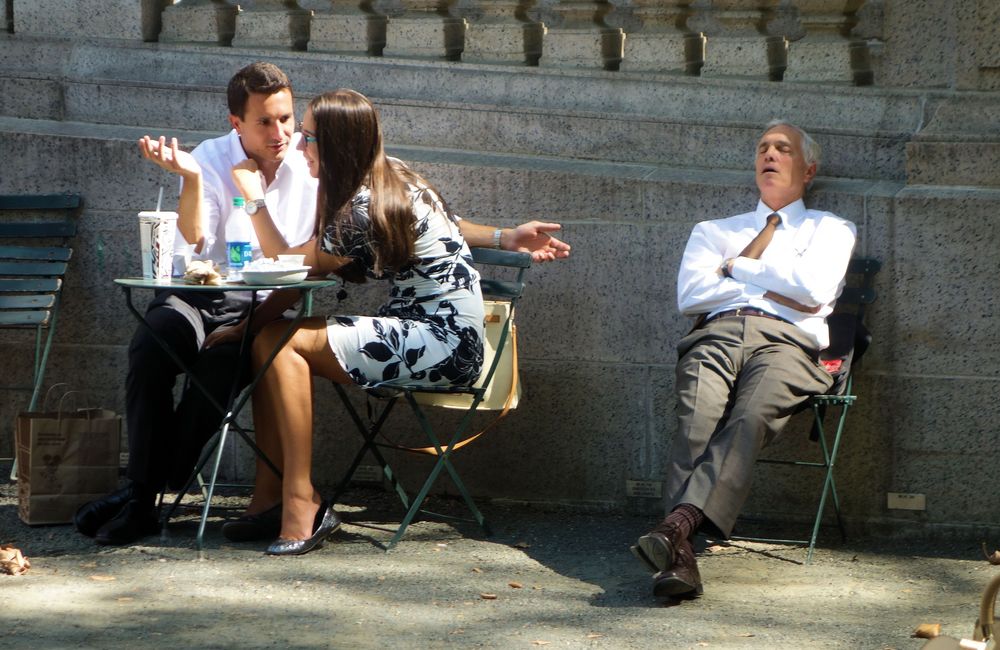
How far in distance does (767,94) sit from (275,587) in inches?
113

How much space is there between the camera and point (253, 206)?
555 cm

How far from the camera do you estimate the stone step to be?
6.03m

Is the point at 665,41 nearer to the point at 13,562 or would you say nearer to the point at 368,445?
the point at 368,445

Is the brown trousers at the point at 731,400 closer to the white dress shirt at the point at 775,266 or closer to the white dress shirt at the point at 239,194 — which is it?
the white dress shirt at the point at 775,266

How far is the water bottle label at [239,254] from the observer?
5.44 meters

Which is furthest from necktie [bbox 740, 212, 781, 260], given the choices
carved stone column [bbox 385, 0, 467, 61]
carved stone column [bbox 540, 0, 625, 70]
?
carved stone column [bbox 385, 0, 467, 61]

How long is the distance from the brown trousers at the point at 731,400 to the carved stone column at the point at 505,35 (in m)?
1.53

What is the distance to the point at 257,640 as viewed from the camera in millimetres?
4320

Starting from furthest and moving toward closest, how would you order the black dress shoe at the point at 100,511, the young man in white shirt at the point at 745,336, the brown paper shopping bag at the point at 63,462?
the brown paper shopping bag at the point at 63,462 → the black dress shoe at the point at 100,511 → the young man in white shirt at the point at 745,336

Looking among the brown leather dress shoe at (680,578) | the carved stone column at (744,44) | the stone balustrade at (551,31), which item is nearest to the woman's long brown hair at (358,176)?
the stone balustrade at (551,31)

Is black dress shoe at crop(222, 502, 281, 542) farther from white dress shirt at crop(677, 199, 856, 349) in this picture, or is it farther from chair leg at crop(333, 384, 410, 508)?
white dress shirt at crop(677, 199, 856, 349)

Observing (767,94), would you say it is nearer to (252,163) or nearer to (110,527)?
(252,163)

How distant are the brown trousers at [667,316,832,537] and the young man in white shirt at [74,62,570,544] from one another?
0.78 metres

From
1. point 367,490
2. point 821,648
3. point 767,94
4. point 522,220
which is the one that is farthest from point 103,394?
point 821,648
